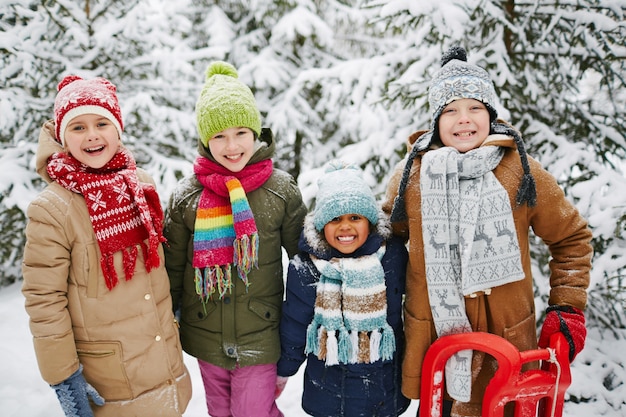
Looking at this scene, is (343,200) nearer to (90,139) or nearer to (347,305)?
(347,305)

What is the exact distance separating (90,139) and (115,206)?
0.35m

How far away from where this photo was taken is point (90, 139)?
2250 mm

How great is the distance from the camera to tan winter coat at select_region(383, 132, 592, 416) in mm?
2195

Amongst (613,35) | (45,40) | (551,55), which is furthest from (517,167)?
(45,40)

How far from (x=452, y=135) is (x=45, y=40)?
516cm

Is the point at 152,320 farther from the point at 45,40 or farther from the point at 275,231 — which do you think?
the point at 45,40

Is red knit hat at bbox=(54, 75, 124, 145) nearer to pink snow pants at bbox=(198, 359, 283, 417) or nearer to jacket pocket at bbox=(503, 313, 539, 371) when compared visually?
pink snow pants at bbox=(198, 359, 283, 417)

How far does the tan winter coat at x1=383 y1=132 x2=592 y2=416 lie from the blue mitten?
1600mm

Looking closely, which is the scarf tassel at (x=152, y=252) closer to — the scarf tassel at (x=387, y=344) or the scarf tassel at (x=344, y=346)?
the scarf tassel at (x=344, y=346)

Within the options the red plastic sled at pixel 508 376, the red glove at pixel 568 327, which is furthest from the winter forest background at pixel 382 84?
the red plastic sled at pixel 508 376

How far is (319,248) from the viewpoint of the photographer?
239 centimetres

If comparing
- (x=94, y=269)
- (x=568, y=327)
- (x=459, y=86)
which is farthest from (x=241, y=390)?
(x=459, y=86)

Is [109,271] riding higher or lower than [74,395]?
higher

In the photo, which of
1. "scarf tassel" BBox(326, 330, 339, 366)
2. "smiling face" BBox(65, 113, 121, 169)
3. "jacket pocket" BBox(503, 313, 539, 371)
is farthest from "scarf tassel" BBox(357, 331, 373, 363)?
"smiling face" BBox(65, 113, 121, 169)
